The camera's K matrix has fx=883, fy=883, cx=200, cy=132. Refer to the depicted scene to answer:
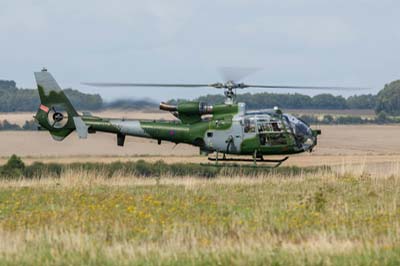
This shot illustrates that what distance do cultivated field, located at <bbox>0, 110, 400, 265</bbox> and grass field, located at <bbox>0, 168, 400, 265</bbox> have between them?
0.02 metres

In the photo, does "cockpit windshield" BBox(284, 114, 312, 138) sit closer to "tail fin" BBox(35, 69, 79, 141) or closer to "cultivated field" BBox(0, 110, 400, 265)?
"cultivated field" BBox(0, 110, 400, 265)

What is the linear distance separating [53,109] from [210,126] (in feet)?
20.2

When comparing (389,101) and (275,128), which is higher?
(389,101)

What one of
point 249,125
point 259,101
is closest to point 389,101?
point 259,101

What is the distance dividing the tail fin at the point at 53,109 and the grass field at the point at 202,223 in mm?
9277

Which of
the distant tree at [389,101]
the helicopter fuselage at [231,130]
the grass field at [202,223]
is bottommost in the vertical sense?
the grass field at [202,223]

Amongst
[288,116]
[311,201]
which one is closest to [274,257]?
[311,201]

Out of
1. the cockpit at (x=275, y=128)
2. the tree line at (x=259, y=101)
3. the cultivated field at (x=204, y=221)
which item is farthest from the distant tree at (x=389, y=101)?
the cultivated field at (x=204, y=221)

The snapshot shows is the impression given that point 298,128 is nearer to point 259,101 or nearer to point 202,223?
point 202,223

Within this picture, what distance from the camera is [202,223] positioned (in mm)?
15273

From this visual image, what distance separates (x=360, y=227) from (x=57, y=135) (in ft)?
63.9

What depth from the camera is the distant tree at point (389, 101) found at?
117 metres

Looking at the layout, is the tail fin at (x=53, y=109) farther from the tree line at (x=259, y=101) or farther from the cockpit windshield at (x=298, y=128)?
the cockpit windshield at (x=298, y=128)

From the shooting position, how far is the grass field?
40.1 feet
